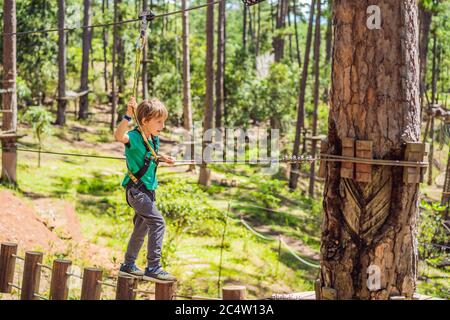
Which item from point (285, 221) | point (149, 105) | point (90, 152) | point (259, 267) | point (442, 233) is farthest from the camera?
point (90, 152)

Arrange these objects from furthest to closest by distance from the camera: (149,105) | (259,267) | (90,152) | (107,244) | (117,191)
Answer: (90,152) → (117,191) → (259,267) → (107,244) → (149,105)

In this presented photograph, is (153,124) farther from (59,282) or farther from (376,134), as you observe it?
(376,134)

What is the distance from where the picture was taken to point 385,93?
10.8 feet

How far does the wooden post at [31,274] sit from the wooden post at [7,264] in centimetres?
31

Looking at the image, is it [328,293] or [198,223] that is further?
[198,223]

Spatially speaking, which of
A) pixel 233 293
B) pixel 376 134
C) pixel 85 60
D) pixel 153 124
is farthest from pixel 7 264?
pixel 85 60

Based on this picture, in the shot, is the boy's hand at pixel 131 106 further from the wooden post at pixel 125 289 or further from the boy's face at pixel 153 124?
the wooden post at pixel 125 289

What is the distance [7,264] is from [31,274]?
0.40m

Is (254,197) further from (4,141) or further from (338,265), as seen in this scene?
(338,265)

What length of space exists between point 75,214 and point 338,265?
8.09 metres

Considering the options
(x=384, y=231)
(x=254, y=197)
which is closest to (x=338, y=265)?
(x=384, y=231)

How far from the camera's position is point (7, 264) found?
4379 mm

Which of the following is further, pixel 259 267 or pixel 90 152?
pixel 90 152
